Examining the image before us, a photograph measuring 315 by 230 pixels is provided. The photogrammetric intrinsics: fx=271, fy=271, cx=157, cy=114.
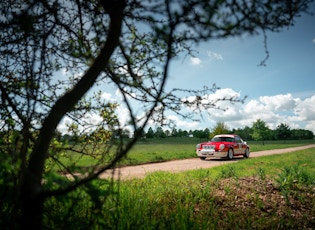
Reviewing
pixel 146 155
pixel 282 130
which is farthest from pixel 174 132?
pixel 282 130

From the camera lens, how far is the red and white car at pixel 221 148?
1614 centimetres

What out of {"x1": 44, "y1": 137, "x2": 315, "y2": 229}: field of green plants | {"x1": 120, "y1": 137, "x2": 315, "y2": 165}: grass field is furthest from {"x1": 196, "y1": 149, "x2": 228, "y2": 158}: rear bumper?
{"x1": 44, "y1": 137, "x2": 315, "y2": 229}: field of green plants

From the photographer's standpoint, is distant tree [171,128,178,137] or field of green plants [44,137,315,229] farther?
distant tree [171,128,178,137]

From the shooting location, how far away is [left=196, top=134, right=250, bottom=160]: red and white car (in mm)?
16141

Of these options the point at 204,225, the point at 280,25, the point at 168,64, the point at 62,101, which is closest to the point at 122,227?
the point at 204,225

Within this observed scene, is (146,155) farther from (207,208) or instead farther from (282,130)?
(282,130)

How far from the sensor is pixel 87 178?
1.72 metres

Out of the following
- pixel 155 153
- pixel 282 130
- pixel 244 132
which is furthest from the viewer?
pixel 244 132

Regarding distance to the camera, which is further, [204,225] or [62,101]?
[204,225]

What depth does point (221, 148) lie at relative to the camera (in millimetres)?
16125

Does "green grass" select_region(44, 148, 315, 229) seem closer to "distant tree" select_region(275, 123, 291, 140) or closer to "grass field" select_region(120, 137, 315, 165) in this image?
"grass field" select_region(120, 137, 315, 165)

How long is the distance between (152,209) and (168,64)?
101 inches

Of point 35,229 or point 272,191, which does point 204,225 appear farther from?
point 272,191

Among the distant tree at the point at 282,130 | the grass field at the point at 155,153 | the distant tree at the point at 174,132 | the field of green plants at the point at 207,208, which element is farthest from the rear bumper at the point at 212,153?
the distant tree at the point at 282,130
